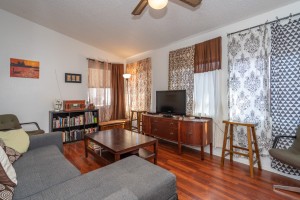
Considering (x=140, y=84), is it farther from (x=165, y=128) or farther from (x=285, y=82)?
(x=285, y=82)

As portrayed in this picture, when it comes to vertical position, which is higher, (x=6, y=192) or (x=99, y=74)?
(x=99, y=74)

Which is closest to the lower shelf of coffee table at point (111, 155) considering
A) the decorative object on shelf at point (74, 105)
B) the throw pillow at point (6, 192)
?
the throw pillow at point (6, 192)

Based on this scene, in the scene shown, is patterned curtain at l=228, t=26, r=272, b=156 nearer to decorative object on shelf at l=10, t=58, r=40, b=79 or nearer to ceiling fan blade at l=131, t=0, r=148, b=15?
ceiling fan blade at l=131, t=0, r=148, b=15

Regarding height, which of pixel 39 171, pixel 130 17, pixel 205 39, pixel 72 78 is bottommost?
pixel 39 171

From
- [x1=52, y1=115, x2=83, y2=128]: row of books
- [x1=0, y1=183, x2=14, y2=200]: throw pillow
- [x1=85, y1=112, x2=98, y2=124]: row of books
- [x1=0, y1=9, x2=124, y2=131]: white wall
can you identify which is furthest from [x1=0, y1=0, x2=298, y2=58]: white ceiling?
[x1=0, y1=183, x2=14, y2=200]: throw pillow

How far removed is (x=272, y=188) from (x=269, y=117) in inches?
36.9

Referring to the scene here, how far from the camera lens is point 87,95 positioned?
13.9 feet

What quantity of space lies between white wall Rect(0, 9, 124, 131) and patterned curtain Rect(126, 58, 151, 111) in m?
1.33

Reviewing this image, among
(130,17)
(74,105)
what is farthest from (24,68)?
(130,17)

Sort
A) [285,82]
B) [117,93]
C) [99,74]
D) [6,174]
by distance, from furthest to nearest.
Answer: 1. [117,93]
2. [99,74]
3. [285,82]
4. [6,174]

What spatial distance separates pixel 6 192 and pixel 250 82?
3039 mm

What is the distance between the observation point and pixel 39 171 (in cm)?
147

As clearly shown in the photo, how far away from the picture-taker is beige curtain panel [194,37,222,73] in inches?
109

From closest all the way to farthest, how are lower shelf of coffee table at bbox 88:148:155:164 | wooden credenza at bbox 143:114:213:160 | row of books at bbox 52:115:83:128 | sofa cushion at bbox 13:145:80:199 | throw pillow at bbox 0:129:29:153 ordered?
sofa cushion at bbox 13:145:80:199 < throw pillow at bbox 0:129:29:153 < lower shelf of coffee table at bbox 88:148:155:164 < wooden credenza at bbox 143:114:213:160 < row of books at bbox 52:115:83:128
